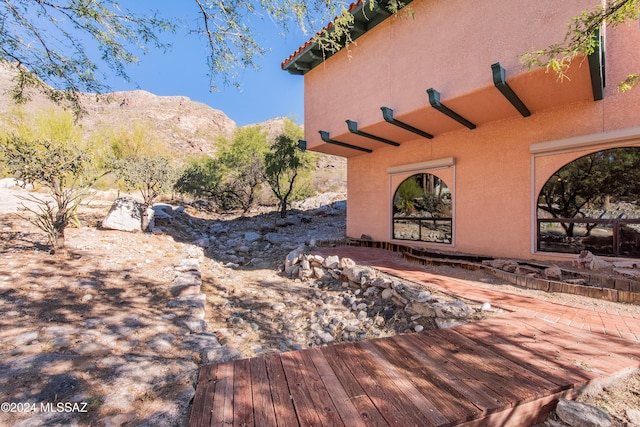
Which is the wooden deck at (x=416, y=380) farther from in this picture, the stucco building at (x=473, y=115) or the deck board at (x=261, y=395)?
the stucco building at (x=473, y=115)

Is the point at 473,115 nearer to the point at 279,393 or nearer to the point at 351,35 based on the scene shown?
the point at 351,35

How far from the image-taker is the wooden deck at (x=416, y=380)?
158cm

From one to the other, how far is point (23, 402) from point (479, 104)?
267 inches

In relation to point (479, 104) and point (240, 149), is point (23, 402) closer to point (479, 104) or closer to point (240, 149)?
point (479, 104)

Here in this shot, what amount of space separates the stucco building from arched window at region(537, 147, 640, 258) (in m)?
0.03

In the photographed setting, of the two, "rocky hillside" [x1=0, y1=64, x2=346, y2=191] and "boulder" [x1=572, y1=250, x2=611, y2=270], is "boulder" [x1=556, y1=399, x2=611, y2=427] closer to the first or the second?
"boulder" [x1=572, y1=250, x2=611, y2=270]

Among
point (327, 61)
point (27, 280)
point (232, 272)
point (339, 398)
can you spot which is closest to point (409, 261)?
point (232, 272)

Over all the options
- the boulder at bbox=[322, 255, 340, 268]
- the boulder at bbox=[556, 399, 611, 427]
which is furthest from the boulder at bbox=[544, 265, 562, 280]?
the boulder at bbox=[322, 255, 340, 268]

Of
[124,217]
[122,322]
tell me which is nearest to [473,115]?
[122,322]

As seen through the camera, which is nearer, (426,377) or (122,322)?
(426,377)

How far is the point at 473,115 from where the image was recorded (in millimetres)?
5648

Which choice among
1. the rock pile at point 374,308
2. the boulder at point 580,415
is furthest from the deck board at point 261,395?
the boulder at point 580,415

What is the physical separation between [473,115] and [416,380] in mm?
5510

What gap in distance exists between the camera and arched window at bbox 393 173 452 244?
22.6 feet
